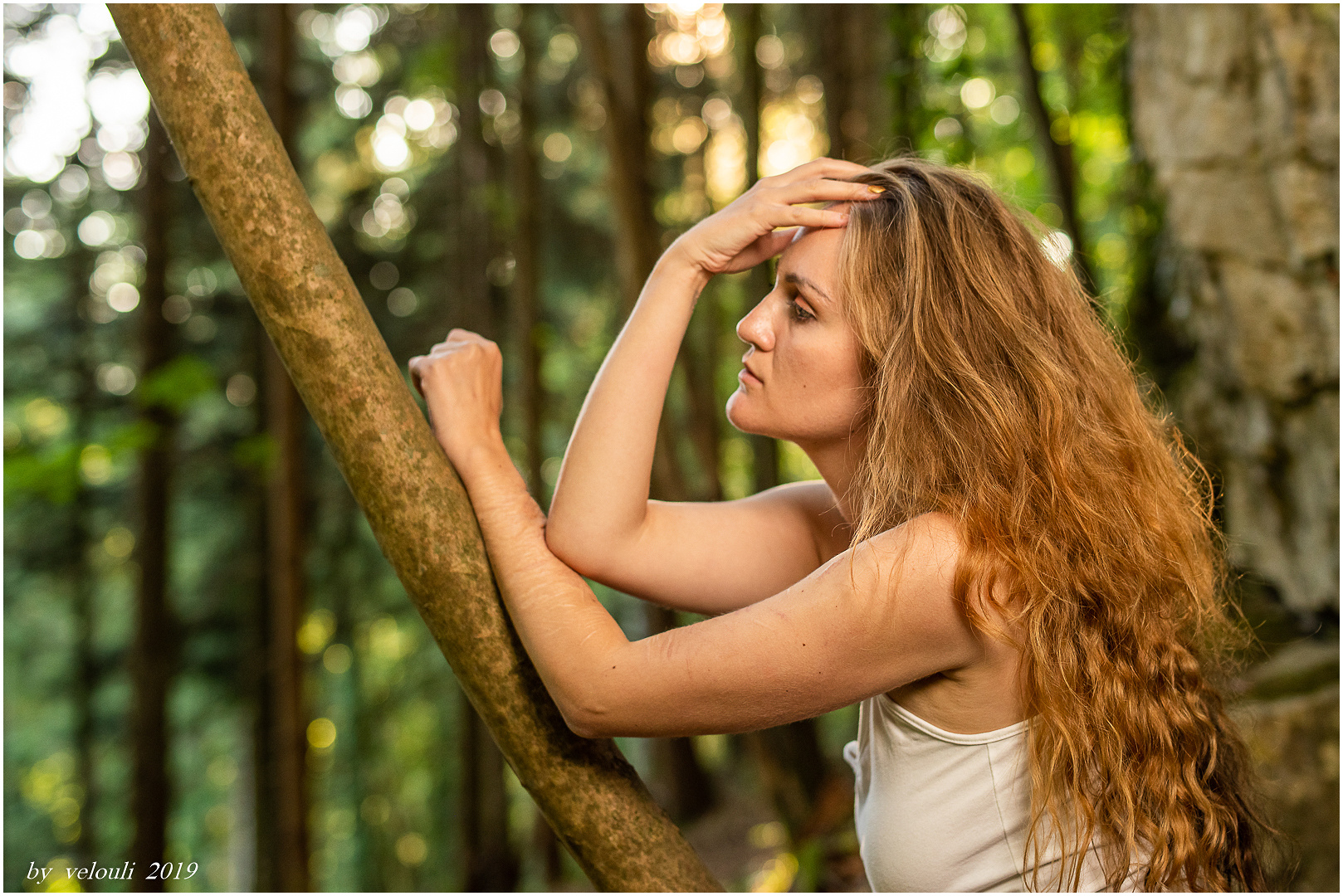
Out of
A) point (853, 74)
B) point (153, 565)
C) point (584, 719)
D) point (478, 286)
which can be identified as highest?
point (853, 74)

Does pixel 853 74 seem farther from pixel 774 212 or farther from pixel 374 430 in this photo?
pixel 374 430

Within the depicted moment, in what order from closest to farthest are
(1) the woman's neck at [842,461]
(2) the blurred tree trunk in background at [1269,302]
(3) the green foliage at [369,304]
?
1. (1) the woman's neck at [842,461]
2. (2) the blurred tree trunk in background at [1269,302]
3. (3) the green foliage at [369,304]

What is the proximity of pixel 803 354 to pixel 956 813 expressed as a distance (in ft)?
2.96

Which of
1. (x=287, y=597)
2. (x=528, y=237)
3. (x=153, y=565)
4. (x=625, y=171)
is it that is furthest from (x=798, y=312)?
(x=153, y=565)

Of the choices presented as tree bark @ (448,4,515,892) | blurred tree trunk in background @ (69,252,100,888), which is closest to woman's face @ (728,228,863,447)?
tree bark @ (448,4,515,892)

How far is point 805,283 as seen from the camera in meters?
1.72

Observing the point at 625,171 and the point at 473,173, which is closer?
the point at 625,171

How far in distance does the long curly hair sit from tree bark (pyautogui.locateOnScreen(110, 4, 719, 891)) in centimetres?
66

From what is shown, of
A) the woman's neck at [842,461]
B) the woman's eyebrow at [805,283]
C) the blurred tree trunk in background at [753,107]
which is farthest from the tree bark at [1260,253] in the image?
the woman's eyebrow at [805,283]

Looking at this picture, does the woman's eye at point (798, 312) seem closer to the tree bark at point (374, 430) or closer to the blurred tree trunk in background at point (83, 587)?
the tree bark at point (374, 430)

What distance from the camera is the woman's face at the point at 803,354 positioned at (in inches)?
67.5

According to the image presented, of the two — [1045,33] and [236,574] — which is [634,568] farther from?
[236,574]

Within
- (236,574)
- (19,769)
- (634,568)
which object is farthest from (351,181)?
(19,769)

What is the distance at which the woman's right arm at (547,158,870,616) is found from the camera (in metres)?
1.69
